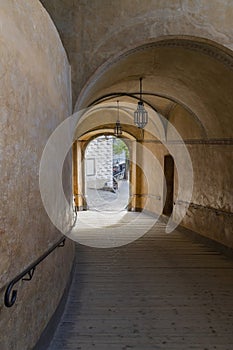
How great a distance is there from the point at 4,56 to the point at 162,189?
791 cm

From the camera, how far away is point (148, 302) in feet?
12.7

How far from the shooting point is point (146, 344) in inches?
118

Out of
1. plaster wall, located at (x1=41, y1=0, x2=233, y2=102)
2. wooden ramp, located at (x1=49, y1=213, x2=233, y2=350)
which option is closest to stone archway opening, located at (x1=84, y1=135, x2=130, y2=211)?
wooden ramp, located at (x1=49, y1=213, x2=233, y2=350)

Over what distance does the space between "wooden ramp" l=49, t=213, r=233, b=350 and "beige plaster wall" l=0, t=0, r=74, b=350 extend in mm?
685

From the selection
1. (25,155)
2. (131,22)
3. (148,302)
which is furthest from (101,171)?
(25,155)

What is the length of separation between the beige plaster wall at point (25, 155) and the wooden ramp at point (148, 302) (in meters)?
0.68

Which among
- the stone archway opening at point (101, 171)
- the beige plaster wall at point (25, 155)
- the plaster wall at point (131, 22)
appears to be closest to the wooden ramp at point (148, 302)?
the beige plaster wall at point (25, 155)

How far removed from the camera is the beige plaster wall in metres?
1.84

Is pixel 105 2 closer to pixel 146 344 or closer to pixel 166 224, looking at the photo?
pixel 146 344

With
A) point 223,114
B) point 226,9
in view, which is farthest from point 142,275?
point 226,9

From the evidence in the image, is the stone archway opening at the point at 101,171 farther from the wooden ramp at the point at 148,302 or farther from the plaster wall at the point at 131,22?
the plaster wall at the point at 131,22

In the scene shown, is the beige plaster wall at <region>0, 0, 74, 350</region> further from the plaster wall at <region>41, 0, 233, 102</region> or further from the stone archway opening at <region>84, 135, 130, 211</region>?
the stone archway opening at <region>84, 135, 130, 211</region>

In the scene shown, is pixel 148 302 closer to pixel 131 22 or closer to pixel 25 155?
pixel 25 155

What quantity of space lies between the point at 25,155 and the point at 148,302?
8.94ft
